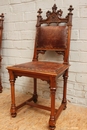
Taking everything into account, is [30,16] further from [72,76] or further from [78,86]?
[78,86]

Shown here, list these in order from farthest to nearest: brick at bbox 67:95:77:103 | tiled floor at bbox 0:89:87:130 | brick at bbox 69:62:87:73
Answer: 1. brick at bbox 67:95:77:103
2. brick at bbox 69:62:87:73
3. tiled floor at bbox 0:89:87:130

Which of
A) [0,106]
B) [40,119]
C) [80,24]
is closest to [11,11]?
[80,24]

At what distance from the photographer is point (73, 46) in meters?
1.46

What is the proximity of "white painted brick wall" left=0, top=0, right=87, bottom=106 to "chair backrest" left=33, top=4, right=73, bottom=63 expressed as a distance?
104 millimetres

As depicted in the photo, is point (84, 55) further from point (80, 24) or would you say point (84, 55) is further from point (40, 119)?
point (40, 119)

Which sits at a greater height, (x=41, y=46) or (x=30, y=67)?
(x=41, y=46)

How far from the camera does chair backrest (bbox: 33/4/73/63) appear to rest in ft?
4.35

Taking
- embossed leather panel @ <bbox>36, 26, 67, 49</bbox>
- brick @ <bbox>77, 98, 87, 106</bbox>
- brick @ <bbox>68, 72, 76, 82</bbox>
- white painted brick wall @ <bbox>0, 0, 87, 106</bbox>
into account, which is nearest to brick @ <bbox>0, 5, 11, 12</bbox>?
white painted brick wall @ <bbox>0, 0, 87, 106</bbox>

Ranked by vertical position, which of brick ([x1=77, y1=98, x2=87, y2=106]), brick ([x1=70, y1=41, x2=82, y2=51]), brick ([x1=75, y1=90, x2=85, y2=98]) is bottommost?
brick ([x1=77, y1=98, x2=87, y2=106])

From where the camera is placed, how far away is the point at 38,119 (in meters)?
1.27

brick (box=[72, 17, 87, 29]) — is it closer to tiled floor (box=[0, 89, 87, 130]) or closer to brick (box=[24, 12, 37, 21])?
brick (box=[24, 12, 37, 21])

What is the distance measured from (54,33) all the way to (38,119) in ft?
2.63

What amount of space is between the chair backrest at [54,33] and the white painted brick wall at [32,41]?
0.34 ft

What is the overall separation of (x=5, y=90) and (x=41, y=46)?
0.88 meters
